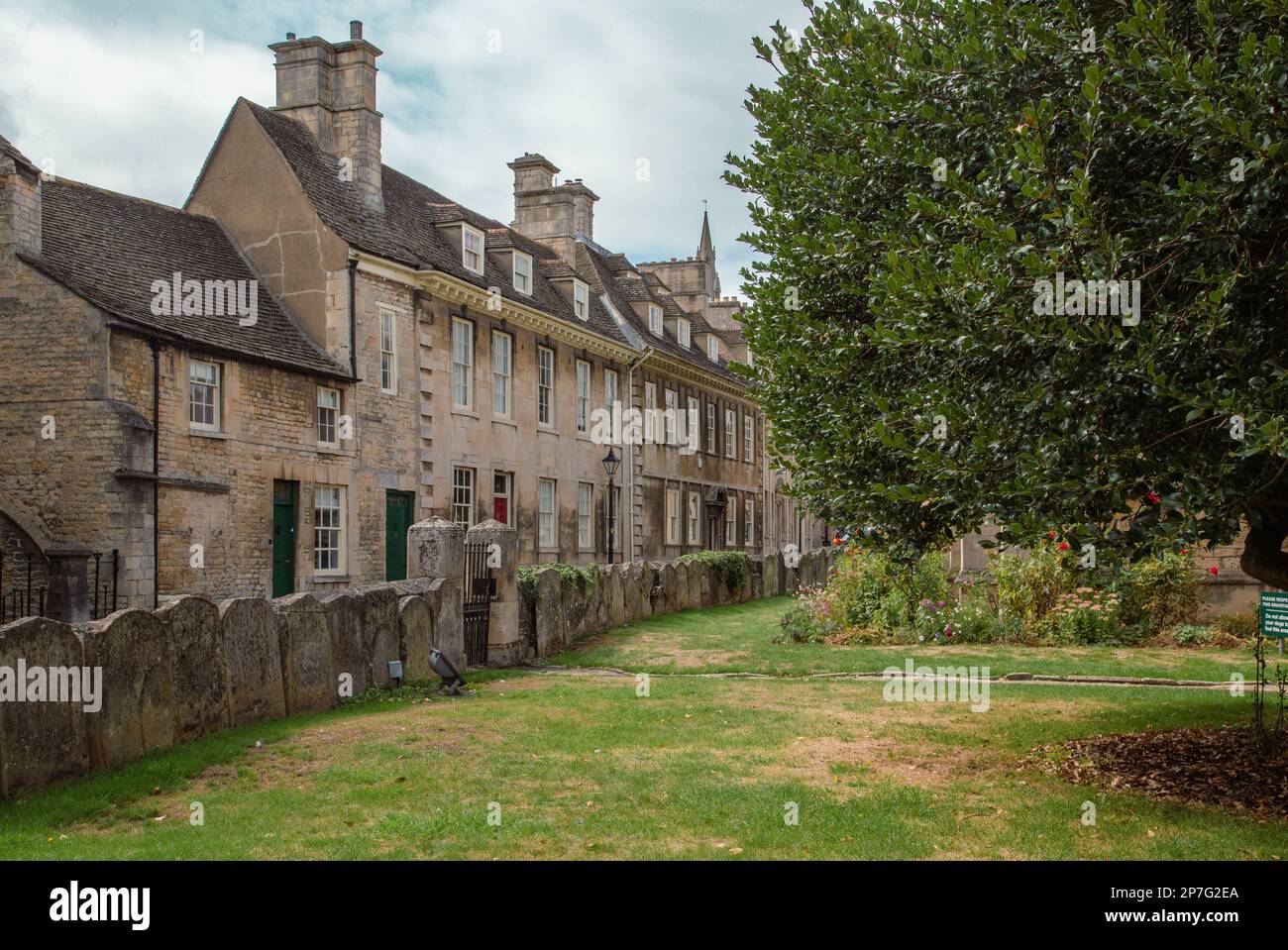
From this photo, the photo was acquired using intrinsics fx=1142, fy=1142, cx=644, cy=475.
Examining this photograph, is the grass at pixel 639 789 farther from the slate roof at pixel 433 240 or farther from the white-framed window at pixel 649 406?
the white-framed window at pixel 649 406

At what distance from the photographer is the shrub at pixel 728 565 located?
2845 centimetres

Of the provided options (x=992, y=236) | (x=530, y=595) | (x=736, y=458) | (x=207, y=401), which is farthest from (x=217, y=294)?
(x=736, y=458)

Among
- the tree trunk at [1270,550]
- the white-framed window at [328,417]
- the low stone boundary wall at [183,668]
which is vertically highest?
the white-framed window at [328,417]

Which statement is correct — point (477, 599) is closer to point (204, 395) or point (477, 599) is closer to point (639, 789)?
point (639, 789)

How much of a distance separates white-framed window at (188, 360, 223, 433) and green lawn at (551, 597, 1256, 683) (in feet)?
26.7

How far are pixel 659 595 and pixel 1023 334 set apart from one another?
18098 mm

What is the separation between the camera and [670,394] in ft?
130

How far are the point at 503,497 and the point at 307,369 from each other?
8.07 metres

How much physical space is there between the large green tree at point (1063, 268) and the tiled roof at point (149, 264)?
14.6 m

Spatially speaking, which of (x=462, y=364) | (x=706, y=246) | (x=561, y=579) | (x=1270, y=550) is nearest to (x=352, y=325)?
(x=462, y=364)

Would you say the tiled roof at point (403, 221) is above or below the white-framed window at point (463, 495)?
above

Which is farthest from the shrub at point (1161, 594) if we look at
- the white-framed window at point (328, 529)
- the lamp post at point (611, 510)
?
the lamp post at point (611, 510)

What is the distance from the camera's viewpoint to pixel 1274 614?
13.5 meters
